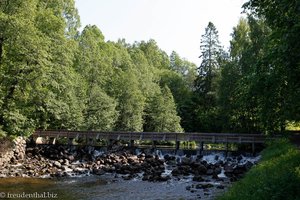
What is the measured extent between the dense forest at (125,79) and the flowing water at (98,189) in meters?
5.37

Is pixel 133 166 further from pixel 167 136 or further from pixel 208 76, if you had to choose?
pixel 208 76

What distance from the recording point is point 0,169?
25.5 metres

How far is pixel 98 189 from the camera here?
20.6m

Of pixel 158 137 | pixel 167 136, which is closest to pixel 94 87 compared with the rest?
pixel 158 137

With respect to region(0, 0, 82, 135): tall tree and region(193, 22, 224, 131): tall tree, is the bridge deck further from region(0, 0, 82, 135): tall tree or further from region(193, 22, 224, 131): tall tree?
region(193, 22, 224, 131): tall tree

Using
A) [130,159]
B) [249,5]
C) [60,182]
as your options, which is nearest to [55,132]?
[130,159]

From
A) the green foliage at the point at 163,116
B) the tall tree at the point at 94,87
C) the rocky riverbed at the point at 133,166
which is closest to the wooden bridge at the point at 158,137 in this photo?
the rocky riverbed at the point at 133,166

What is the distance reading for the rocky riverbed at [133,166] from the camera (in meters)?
24.0

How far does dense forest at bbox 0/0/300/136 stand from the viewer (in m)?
12.9

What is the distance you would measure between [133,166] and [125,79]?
74.4 ft

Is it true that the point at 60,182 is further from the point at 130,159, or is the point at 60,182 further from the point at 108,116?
the point at 108,116

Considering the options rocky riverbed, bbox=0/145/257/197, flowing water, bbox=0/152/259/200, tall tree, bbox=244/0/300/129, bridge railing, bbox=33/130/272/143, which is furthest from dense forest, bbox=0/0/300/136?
flowing water, bbox=0/152/259/200

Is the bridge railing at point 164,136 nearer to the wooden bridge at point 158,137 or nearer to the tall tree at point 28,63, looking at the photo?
the wooden bridge at point 158,137

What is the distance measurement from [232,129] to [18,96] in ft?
75.5
